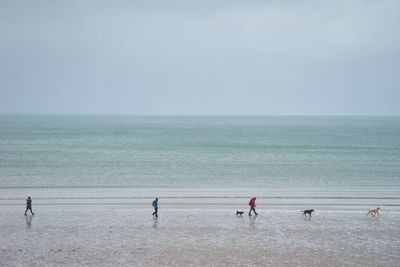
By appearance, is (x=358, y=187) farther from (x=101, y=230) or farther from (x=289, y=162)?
(x=101, y=230)

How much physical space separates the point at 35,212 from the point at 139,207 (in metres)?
6.29

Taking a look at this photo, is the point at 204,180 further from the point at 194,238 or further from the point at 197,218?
the point at 194,238

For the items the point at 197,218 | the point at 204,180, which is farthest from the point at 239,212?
the point at 204,180

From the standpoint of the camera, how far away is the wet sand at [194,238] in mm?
16578

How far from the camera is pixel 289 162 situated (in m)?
59.3

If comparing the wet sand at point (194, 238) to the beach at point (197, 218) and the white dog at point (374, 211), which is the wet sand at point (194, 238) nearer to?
the beach at point (197, 218)

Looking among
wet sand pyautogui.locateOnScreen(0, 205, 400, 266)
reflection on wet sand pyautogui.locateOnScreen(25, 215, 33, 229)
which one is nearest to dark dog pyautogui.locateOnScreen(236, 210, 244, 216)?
wet sand pyautogui.locateOnScreen(0, 205, 400, 266)

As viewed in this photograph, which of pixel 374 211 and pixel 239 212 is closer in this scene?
pixel 239 212

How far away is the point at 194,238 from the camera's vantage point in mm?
19641

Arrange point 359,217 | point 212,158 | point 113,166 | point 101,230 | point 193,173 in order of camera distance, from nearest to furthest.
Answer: point 101,230 < point 359,217 < point 193,173 < point 113,166 < point 212,158

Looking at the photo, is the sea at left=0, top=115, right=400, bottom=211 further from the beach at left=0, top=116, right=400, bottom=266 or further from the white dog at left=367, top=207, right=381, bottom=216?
the white dog at left=367, top=207, right=381, bottom=216

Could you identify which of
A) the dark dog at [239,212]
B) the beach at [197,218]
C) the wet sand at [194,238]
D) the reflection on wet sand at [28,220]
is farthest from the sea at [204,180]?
the reflection on wet sand at [28,220]

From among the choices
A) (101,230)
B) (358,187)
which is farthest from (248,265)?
(358,187)

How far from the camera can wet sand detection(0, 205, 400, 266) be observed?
54.4 feet
